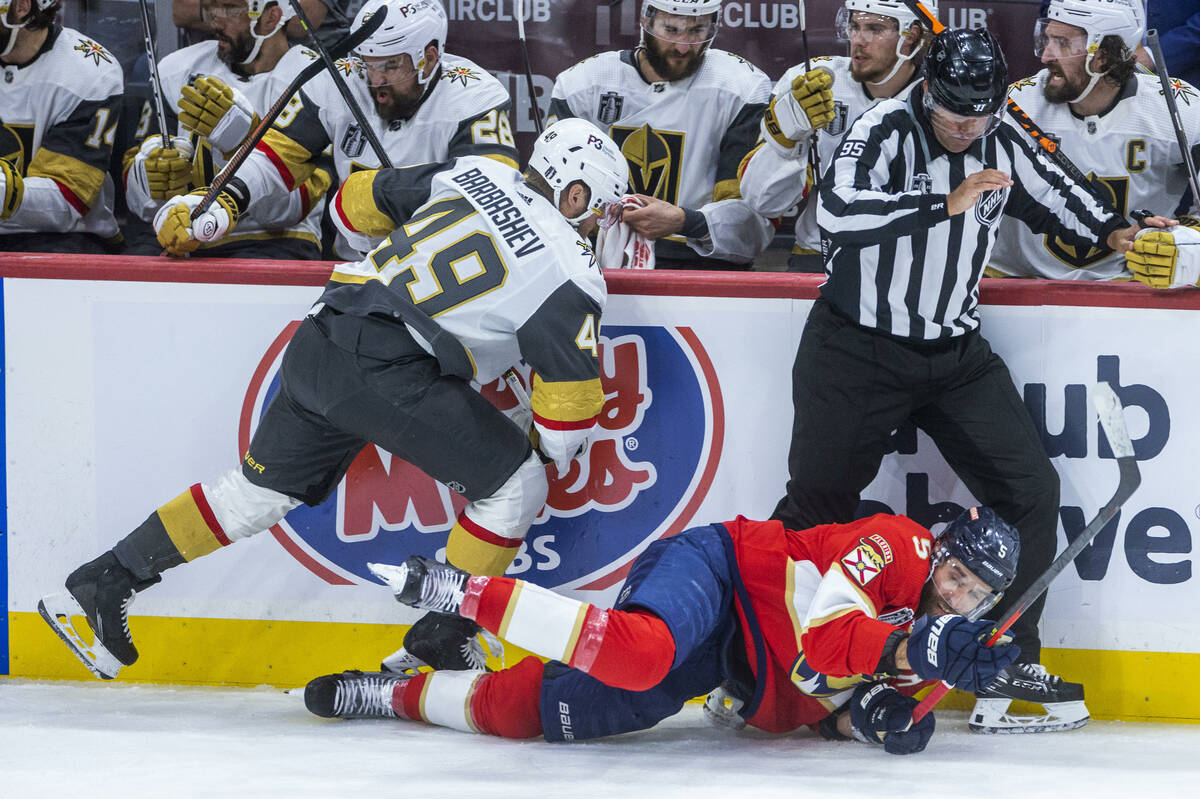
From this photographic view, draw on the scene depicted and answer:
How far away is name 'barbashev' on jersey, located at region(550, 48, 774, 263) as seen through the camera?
3971 mm

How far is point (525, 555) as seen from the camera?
3.19 meters

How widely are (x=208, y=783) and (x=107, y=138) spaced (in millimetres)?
2336

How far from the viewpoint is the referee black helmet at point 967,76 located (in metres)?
2.77

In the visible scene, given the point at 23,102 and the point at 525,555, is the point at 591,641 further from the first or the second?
the point at 23,102

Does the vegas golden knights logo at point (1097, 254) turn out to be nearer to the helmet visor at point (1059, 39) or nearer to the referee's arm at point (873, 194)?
the helmet visor at point (1059, 39)

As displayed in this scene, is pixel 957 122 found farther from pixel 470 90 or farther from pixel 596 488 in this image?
pixel 470 90

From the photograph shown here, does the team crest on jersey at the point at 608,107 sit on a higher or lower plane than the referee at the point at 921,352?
higher

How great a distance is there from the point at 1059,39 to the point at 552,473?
1.76 metres

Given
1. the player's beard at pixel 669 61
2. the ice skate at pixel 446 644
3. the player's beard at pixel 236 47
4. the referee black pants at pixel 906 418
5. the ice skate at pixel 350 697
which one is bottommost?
the ice skate at pixel 350 697

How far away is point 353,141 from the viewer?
388cm

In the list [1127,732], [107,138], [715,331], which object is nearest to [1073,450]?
[1127,732]

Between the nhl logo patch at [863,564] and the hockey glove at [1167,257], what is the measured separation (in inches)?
35.4

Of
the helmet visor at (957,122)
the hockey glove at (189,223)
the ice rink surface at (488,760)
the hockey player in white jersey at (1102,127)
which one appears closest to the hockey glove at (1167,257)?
the helmet visor at (957,122)

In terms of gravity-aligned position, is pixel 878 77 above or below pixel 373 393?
above
